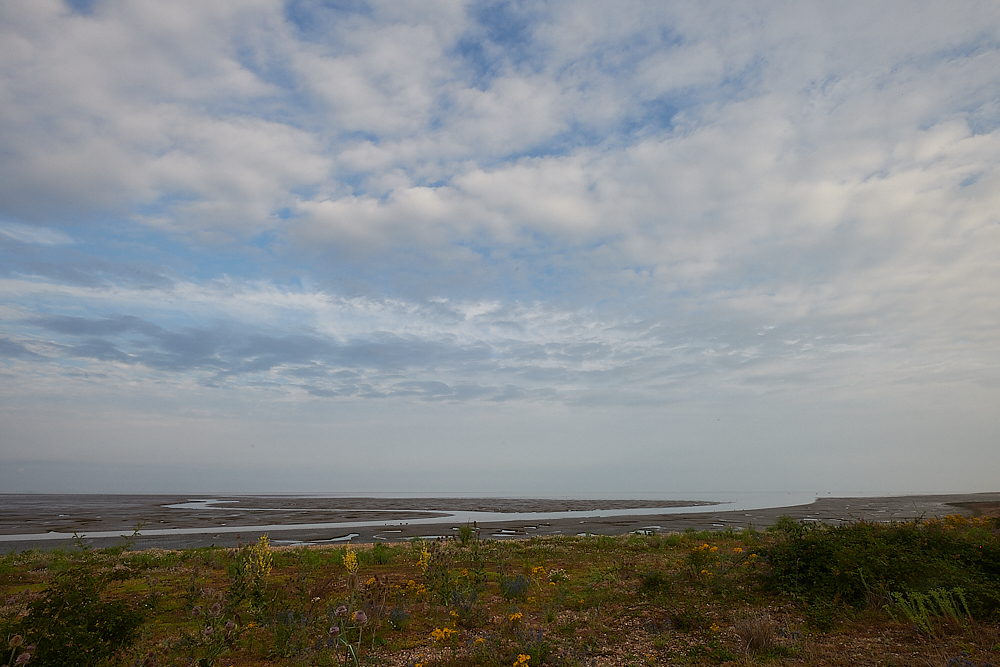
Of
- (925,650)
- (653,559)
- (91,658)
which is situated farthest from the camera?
(653,559)

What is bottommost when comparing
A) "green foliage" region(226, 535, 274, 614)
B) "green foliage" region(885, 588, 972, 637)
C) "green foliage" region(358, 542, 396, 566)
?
"green foliage" region(358, 542, 396, 566)

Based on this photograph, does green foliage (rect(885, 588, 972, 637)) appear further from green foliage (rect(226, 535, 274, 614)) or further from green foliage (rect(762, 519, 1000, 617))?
green foliage (rect(226, 535, 274, 614))

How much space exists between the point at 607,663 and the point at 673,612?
289cm

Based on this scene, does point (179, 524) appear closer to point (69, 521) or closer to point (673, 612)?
point (69, 521)

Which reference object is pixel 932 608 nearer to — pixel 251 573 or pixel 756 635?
pixel 756 635

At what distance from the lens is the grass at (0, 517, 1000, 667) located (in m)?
6.13

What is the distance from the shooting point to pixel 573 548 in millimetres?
20734

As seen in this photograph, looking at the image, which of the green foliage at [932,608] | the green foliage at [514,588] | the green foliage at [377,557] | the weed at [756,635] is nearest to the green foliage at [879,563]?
the green foliage at [932,608]

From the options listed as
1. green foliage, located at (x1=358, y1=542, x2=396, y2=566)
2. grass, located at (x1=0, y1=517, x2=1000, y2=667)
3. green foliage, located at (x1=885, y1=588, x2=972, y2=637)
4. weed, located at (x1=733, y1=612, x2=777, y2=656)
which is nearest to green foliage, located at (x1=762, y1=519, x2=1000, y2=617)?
grass, located at (x1=0, y1=517, x2=1000, y2=667)

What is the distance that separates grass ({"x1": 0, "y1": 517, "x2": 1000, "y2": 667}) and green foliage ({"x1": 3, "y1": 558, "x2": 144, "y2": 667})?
0.02 meters

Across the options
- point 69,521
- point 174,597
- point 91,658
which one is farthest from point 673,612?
point 69,521

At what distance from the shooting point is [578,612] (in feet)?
33.5

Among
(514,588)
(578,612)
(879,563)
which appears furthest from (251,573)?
(879,563)

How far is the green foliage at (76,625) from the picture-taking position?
5031 millimetres
